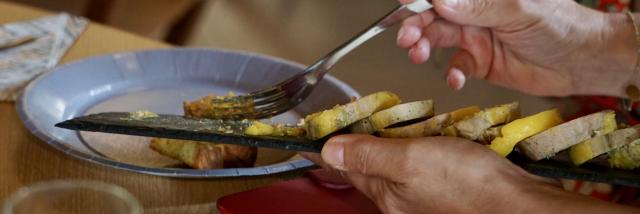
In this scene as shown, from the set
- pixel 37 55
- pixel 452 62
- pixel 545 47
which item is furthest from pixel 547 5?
pixel 37 55

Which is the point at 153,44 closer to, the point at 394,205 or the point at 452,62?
the point at 452,62

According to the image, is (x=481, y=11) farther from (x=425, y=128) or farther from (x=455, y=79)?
(x=425, y=128)

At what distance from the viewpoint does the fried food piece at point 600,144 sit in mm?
717

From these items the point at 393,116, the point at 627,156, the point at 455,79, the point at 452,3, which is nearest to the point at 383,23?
the point at 452,3

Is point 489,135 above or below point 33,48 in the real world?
below

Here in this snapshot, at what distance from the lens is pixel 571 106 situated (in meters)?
1.82

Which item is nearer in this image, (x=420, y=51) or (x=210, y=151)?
(x=210, y=151)

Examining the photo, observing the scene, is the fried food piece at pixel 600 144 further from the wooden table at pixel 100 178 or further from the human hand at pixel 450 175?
the wooden table at pixel 100 178

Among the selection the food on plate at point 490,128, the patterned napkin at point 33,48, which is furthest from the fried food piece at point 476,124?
the patterned napkin at point 33,48

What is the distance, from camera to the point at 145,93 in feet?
3.96

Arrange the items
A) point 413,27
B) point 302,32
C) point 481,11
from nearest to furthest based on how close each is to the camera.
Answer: point 481,11, point 413,27, point 302,32

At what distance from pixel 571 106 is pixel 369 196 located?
1.13 meters

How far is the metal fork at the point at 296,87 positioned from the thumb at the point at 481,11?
0.03m

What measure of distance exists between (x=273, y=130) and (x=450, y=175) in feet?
0.63
